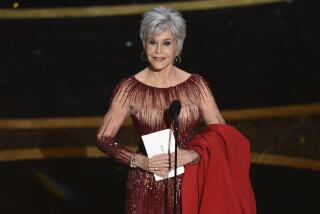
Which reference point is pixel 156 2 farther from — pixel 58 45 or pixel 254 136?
pixel 254 136

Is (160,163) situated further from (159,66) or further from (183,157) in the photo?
(159,66)

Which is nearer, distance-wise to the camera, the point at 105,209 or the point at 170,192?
the point at 170,192

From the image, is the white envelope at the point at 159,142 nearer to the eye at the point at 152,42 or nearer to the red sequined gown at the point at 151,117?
the red sequined gown at the point at 151,117

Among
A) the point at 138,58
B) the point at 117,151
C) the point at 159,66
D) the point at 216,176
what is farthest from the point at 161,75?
the point at 138,58

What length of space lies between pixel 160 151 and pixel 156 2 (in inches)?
148

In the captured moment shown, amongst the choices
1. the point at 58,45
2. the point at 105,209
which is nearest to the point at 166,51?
the point at 105,209

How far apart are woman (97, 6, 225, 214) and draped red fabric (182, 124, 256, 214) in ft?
0.18

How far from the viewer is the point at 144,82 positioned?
8.57 feet

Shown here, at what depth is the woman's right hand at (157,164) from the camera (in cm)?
242

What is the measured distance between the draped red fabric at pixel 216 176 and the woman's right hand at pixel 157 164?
93 mm

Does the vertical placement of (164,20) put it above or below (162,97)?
above

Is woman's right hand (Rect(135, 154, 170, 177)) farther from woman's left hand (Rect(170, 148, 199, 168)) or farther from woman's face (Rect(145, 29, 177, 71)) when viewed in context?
woman's face (Rect(145, 29, 177, 71))

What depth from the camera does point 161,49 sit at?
251 centimetres

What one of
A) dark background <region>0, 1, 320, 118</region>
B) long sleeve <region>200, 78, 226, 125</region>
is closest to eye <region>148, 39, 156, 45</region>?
long sleeve <region>200, 78, 226, 125</region>
